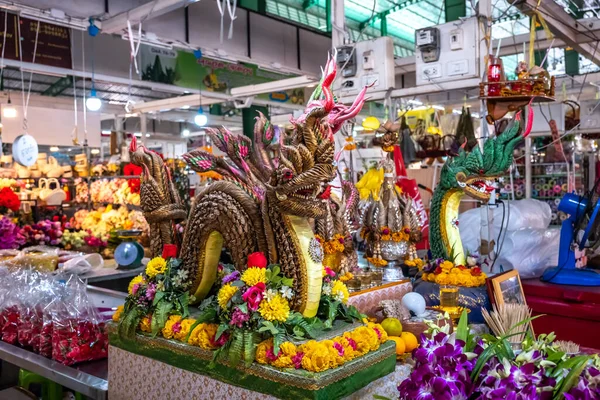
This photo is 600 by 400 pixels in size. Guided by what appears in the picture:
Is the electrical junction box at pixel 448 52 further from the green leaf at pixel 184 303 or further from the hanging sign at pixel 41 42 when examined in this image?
the hanging sign at pixel 41 42

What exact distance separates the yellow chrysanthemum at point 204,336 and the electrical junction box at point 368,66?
3441 mm

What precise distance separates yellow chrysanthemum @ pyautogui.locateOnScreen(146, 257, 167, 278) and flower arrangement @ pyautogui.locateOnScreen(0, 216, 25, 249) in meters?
3.78

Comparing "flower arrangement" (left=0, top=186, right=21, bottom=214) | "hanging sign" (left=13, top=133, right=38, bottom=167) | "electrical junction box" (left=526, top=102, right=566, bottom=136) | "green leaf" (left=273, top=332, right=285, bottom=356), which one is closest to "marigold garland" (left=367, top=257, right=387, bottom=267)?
"green leaf" (left=273, top=332, right=285, bottom=356)

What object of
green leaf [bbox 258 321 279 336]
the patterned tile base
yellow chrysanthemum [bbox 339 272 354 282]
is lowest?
the patterned tile base

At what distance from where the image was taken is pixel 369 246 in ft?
11.5

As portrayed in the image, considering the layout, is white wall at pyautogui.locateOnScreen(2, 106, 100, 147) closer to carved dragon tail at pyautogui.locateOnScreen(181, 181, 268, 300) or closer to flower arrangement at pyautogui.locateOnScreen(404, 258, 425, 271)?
flower arrangement at pyautogui.locateOnScreen(404, 258, 425, 271)

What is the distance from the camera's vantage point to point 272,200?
197cm

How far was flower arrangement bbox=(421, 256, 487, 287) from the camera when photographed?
2.93m

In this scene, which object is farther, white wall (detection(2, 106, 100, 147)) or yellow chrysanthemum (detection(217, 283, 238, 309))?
white wall (detection(2, 106, 100, 147))

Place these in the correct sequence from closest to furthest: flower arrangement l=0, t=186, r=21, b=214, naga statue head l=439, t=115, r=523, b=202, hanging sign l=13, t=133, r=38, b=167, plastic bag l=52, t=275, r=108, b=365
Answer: plastic bag l=52, t=275, r=108, b=365, naga statue head l=439, t=115, r=523, b=202, hanging sign l=13, t=133, r=38, b=167, flower arrangement l=0, t=186, r=21, b=214

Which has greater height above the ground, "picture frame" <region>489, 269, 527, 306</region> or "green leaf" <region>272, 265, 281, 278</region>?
"green leaf" <region>272, 265, 281, 278</region>

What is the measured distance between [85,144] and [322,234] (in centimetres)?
614

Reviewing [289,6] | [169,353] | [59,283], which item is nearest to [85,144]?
[289,6]

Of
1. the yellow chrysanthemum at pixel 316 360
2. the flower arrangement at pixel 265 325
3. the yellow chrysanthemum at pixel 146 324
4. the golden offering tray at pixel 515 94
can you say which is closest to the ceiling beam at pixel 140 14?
the golden offering tray at pixel 515 94
